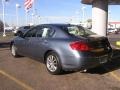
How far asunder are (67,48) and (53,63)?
0.78 metres

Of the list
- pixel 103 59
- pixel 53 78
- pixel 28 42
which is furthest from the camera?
pixel 28 42

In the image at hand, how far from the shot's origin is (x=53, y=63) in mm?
8977

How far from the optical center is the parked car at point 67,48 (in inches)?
329

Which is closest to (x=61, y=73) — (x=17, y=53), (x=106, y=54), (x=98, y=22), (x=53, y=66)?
(x=53, y=66)

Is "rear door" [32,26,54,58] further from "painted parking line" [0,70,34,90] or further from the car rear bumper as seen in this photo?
"painted parking line" [0,70,34,90]

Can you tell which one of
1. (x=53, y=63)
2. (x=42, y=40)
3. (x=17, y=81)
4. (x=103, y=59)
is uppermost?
(x=42, y=40)

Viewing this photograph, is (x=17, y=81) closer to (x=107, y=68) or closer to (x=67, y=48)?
(x=67, y=48)

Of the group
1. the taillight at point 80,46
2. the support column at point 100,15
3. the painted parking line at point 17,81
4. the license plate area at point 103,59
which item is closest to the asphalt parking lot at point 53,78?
the painted parking line at point 17,81

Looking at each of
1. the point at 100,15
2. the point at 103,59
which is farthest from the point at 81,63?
the point at 100,15

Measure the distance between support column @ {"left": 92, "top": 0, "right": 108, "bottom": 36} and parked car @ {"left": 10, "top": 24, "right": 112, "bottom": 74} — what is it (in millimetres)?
7606

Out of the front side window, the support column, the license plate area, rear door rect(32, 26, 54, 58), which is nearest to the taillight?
the license plate area

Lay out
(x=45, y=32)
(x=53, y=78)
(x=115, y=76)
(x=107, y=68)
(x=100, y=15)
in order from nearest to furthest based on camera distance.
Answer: (x=53, y=78) < (x=115, y=76) < (x=45, y=32) < (x=107, y=68) < (x=100, y=15)

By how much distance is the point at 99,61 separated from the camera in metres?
8.68

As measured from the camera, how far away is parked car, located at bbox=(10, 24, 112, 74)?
837cm
